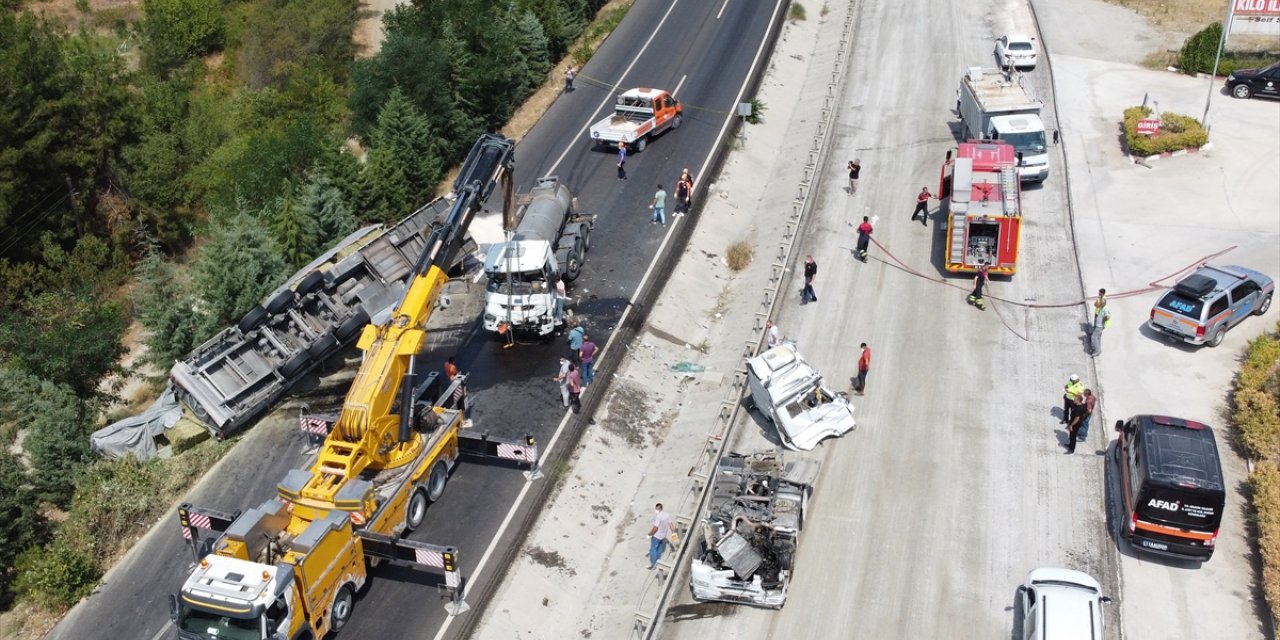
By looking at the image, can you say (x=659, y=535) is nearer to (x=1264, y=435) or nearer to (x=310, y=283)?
(x=310, y=283)

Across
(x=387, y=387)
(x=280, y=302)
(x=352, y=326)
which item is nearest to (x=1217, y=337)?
(x=387, y=387)

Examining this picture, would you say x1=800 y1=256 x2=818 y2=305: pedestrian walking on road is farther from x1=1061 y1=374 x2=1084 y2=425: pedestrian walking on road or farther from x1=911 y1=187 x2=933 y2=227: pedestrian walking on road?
x1=1061 y1=374 x2=1084 y2=425: pedestrian walking on road

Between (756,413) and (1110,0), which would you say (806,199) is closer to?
(756,413)

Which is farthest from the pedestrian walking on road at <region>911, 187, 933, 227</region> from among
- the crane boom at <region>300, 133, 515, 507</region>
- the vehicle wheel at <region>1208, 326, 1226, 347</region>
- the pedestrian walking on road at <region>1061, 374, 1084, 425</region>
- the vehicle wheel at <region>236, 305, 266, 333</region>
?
the vehicle wheel at <region>236, 305, 266, 333</region>

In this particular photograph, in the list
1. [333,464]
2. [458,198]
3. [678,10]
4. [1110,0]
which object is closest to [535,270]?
[458,198]

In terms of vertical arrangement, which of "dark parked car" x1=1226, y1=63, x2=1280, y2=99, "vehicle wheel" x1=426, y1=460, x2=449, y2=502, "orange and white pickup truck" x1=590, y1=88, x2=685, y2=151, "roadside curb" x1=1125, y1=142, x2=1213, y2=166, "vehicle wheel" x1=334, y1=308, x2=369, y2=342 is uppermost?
"vehicle wheel" x1=334, y1=308, x2=369, y2=342

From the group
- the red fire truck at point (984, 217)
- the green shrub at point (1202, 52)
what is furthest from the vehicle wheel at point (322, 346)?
the green shrub at point (1202, 52)
